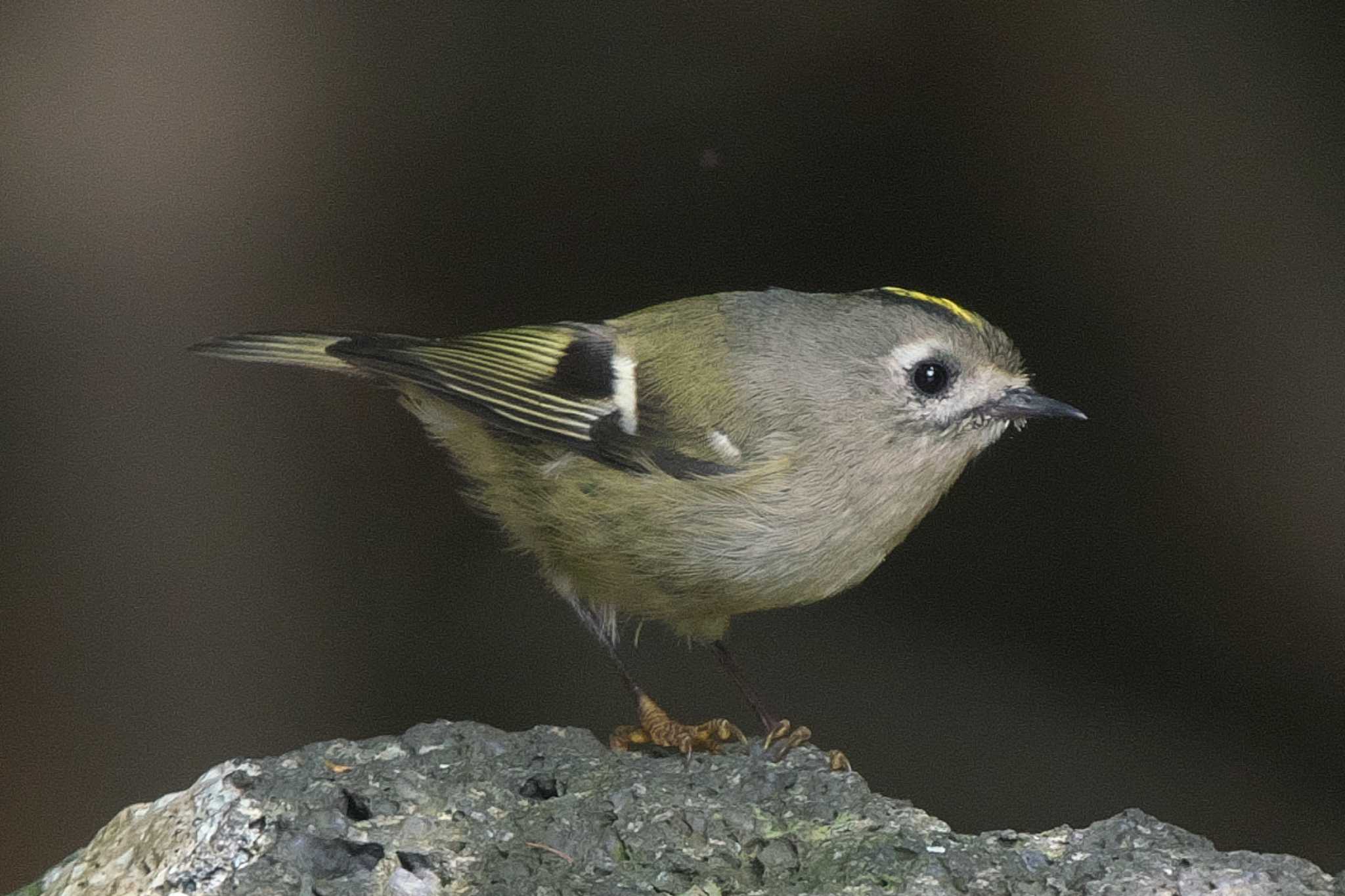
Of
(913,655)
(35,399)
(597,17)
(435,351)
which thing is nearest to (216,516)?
(35,399)

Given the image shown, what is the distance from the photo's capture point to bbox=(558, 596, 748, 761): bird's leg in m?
1.63

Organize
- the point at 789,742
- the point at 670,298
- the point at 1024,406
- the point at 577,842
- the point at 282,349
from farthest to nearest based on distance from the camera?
the point at 670,298
the point at 282,349
the point at 789,742
the point at 1024,406
the point at 577,842

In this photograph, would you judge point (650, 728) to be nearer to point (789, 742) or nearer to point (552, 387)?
point (789, 742)

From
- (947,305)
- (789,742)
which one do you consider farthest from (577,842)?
(947,305)

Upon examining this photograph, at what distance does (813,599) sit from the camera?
155 centimetres

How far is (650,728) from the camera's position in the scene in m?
1.66

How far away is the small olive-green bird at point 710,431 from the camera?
1504mm

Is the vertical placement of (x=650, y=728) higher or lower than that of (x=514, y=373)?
lower

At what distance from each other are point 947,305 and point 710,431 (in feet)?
0.90

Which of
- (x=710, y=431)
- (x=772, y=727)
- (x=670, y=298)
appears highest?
(x=670, y=298)

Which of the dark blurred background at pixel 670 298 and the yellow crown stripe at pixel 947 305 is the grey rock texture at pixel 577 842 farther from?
the dark blurred background at pixel 670 298

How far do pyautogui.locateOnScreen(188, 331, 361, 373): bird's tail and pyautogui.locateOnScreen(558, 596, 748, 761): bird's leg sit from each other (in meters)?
0.38

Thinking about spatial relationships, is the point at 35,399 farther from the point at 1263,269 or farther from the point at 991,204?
the point at 1263,269

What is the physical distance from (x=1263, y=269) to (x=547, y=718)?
1116 mm
